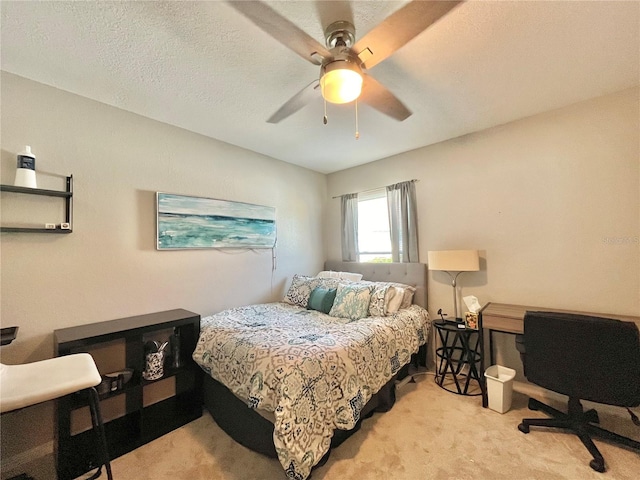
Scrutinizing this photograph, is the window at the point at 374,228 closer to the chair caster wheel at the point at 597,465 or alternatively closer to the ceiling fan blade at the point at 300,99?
→ the ceiling fan blade at the point at 300,99

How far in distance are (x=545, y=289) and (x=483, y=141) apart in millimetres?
1585

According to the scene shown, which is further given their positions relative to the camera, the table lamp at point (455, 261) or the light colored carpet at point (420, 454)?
the table lamp at point (455, 261)

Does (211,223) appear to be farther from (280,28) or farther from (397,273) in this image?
(397,273)

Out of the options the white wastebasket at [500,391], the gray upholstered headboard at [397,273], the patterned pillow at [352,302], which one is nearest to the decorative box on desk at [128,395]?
the patterned pillow at [352,302]

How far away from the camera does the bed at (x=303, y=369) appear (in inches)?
60.0

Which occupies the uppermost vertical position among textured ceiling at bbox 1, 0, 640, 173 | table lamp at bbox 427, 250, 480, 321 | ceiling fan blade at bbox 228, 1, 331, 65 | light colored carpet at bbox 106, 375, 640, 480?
textured ceiling at bbox 1, 0, 640, 173

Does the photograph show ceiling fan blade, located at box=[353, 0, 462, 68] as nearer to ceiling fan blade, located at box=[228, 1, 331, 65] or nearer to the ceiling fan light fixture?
the ceiling fan light fixture

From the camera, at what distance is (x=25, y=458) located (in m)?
1.79

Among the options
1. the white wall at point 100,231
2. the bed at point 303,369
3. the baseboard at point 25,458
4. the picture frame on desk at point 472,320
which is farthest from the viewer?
the picture frame on desk at point 472,320

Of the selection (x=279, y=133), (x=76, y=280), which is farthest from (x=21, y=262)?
(x=279, y=133)

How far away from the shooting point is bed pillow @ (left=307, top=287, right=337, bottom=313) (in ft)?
9.60

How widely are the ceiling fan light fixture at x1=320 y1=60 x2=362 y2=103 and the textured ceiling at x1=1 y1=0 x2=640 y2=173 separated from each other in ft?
0.97

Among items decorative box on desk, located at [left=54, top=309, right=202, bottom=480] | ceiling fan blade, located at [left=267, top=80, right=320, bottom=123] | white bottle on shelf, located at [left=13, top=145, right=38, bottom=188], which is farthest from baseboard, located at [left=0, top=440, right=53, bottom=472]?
ceiling fan blade, located at [left=267, top=80, right=320, bottom=123]

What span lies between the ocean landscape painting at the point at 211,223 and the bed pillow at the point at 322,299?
90 centimetres
